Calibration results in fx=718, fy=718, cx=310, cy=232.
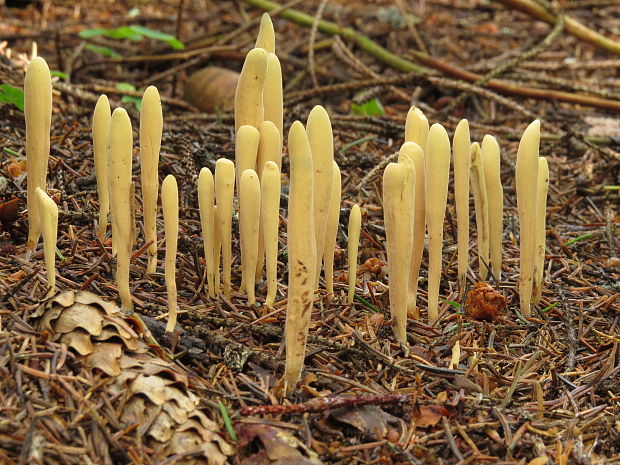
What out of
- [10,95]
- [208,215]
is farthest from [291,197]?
[10,95]

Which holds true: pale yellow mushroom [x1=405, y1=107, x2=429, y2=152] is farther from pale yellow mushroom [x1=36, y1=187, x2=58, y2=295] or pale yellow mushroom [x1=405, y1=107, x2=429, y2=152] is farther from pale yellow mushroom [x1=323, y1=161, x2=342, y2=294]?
pale yellow mushroom [x1=36, y1=187, x2=58, y2=295]

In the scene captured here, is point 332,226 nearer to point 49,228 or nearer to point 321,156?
point 321,156

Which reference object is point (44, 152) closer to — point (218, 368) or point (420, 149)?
point (218, 368)

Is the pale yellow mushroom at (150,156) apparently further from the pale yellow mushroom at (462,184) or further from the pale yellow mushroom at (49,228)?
the pale yellow mushroom at (462,184)

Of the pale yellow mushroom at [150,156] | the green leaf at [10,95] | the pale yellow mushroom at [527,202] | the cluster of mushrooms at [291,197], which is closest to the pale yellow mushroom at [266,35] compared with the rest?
the cluster of mushrooms at [291,197]

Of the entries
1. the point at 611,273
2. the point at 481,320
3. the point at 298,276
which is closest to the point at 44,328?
the point at 298,276
